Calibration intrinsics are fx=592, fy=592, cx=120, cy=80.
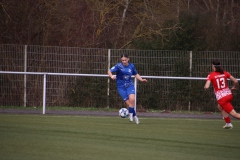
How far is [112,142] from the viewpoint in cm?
1174

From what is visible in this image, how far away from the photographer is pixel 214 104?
2438 centimetres

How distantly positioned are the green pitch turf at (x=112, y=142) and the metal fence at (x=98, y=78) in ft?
24.6

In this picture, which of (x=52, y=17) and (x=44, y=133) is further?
(x=52, y=17)

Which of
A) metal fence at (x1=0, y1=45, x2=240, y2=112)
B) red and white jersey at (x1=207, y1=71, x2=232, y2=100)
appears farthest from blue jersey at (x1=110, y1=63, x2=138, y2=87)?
metal fence at (x1=0, y1=45, x2=240, y2=112)

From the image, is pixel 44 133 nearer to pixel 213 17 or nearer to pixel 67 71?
pixel 67 71

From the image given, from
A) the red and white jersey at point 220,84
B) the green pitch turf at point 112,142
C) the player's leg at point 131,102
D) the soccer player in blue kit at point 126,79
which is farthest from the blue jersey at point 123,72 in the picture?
the red and white jersey at point 220,84

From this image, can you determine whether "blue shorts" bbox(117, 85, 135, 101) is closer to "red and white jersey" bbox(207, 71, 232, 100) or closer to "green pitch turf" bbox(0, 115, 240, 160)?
"green pitch turf" bbox(0, 115, 240, 160)

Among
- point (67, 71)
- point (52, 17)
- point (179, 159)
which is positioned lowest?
point (179, 159)

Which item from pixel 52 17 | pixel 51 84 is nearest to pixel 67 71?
pixel 51 84

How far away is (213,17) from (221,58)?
722cm

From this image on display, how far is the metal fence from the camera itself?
2361 centimetres

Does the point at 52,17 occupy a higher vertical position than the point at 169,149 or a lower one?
higher

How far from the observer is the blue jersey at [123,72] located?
17.4 metres

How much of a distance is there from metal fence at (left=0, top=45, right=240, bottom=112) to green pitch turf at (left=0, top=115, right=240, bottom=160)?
295 inches
